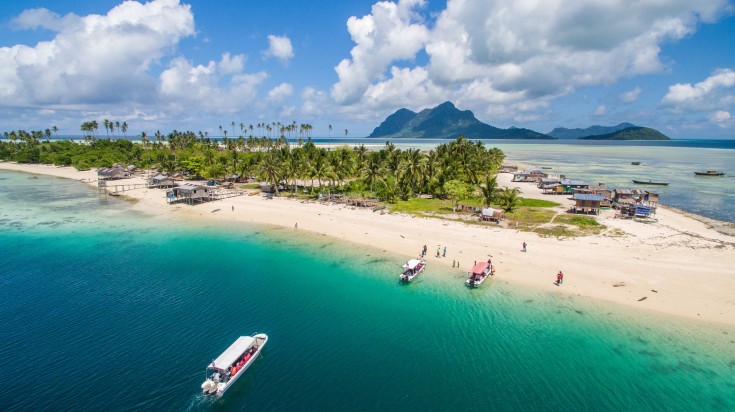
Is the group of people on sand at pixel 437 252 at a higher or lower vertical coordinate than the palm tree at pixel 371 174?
lower

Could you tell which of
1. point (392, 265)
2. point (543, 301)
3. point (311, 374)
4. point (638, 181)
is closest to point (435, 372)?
point (311, 374)

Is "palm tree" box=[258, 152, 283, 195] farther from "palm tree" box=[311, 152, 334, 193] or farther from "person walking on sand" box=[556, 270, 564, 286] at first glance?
"person walking on sand" box=[556, 270, 564, 286]

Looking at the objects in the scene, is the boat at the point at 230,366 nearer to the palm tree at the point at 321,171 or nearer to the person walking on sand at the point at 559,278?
the person walking on sand at the point at 559,278

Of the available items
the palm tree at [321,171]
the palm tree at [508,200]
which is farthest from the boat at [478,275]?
the palm tree at [321,171]

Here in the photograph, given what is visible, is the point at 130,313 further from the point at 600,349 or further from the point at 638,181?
the point at 638,181

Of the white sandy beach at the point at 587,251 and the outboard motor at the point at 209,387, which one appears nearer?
the outboard motor at the point at 209,387

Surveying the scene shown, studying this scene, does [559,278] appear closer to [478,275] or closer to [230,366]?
[478,275]

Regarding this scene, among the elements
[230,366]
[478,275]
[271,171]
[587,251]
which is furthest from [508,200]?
[230,366]

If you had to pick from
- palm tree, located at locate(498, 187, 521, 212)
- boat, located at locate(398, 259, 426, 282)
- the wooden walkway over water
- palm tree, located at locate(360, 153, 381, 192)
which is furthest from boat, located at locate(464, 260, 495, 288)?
the wooden walkway over water
